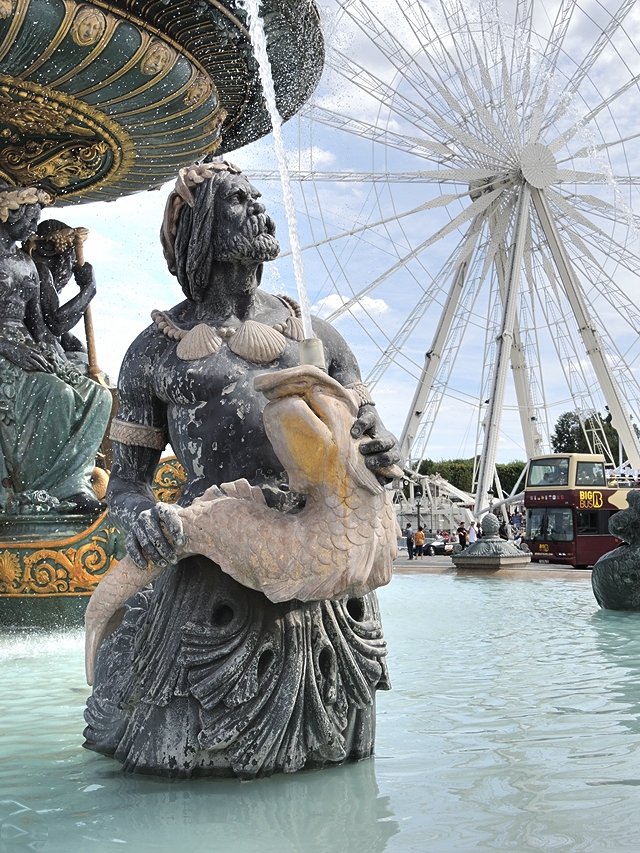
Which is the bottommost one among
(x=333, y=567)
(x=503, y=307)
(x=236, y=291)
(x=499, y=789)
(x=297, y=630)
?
(x=499, y=789)

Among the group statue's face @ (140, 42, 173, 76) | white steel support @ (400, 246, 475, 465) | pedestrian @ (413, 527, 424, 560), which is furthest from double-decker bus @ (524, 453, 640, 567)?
statue's face @ (140, 42, 173, 76)

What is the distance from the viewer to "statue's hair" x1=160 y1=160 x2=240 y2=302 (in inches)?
95.7

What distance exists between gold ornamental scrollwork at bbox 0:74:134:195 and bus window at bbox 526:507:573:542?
45.8ft

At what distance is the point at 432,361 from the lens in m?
29.5

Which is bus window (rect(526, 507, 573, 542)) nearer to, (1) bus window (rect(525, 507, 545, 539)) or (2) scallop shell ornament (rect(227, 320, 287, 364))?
(1) bus window (rect(525, 507, 545, 539))

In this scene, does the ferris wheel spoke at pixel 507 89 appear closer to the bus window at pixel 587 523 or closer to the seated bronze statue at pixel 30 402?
the bus window at pixel 587 523

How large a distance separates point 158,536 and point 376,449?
1.71 feet

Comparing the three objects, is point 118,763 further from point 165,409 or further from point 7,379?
point 7,379

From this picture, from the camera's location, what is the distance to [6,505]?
210 inches

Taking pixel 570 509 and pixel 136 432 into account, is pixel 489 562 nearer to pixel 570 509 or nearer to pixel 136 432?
pixel 570 509

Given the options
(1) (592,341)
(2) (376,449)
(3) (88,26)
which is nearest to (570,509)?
(1) (592,341)

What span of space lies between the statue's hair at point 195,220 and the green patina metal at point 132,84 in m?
2.07

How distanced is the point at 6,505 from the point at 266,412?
3.77 meters

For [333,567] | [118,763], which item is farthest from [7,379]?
[333,567]
